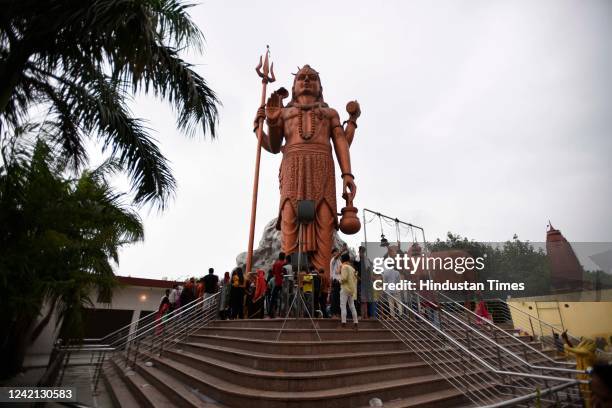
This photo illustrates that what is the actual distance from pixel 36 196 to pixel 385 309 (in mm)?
5696

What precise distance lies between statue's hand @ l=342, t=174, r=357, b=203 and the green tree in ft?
16.1

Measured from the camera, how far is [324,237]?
8023mm

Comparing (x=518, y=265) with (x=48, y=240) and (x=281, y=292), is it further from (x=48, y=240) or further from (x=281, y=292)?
(x=48, y=240)

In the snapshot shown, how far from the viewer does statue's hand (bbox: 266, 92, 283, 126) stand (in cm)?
864

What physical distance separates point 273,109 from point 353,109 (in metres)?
2.16

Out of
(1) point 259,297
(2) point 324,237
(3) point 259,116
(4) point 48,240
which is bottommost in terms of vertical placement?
(1) point 259,297

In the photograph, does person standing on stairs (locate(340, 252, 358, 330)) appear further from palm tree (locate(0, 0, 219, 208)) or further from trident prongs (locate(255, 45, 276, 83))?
trident prongs (locate(255, 45, 276, 83))

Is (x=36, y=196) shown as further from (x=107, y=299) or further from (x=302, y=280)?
(x=302, y=280)

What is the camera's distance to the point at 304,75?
927cm

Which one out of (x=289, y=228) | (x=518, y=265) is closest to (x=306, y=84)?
(x=289, y=228)

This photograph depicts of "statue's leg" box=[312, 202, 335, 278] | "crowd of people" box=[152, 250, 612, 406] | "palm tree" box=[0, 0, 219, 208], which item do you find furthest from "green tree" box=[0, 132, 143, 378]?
"statue's leg" box=[312, 202, 335, 278]

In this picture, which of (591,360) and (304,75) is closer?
(591,360)

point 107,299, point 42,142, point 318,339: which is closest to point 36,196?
point 42,142

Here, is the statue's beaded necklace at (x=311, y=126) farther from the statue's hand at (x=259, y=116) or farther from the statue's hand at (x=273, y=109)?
the statue's hand at (x=259, y=116)
